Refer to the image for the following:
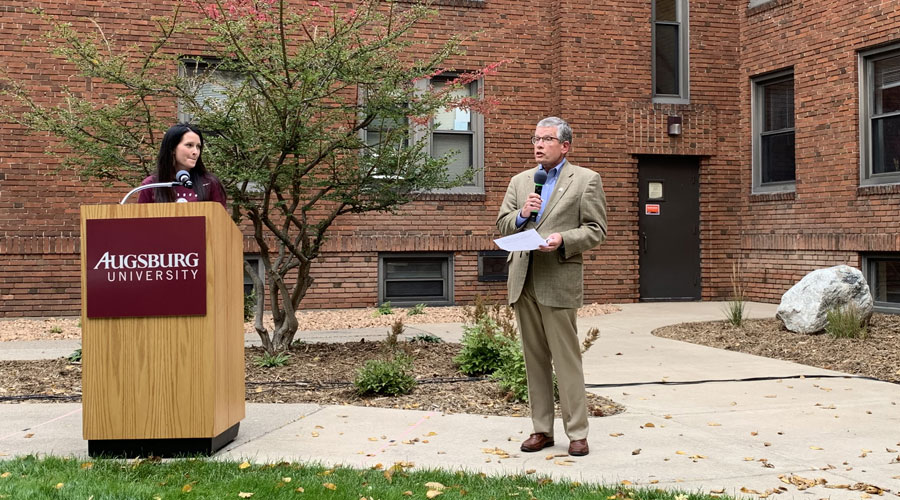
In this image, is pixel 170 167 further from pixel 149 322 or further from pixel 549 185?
pixel 549 185

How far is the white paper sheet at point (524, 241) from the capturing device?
16.5 feet

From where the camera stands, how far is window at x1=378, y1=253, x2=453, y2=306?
1453cm

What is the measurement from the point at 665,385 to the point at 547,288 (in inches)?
113

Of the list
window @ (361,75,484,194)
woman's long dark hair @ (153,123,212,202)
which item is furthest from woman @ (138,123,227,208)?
Answer: window @ (361,75,484,194)

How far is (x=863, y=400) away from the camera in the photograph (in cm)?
708

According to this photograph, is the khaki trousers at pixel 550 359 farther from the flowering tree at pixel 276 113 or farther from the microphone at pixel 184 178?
the flowering tree at pixel 276 113

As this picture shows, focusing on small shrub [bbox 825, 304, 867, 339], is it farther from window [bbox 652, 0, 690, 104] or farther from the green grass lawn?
the green grass lawn

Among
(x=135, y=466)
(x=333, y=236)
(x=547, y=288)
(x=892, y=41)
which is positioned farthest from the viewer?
(x=333, y=236)

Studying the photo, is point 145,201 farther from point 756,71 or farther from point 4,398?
point 756,71

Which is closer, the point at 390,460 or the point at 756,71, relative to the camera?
the point at 390,460

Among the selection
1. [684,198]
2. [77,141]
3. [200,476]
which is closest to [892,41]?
[684,198]

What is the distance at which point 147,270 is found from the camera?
507 centimetres

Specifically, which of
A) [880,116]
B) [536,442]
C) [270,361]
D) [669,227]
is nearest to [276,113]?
[270,361]

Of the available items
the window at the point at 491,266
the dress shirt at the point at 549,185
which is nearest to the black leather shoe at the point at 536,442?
the dress shirt at the point at 549,185
